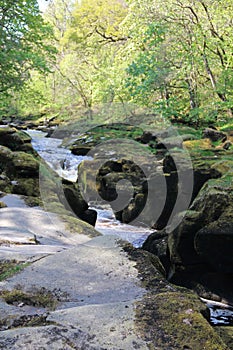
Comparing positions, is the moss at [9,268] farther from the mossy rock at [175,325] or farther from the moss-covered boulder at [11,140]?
the moss-covered boulder at [11,140]

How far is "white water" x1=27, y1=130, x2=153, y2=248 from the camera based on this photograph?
384 inches

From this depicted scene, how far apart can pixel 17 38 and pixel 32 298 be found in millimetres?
12625

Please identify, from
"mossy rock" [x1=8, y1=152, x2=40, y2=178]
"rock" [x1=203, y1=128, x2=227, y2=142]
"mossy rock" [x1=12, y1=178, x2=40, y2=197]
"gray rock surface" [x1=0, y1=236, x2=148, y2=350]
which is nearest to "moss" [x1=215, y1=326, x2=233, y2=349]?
"gray rock surface" [x1=0, y1=236, x2=148, y2=350]

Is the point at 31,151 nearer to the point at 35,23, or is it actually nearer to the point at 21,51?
the point at 21,51

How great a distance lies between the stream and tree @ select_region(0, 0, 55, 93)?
4.62 m

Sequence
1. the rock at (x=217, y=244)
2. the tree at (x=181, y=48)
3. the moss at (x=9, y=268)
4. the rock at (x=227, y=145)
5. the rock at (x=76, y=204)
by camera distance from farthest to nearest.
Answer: the tree at (x=181, y=48), the rock at (x=227, y=145), the rock at (x=76, y=204), the rock at (x=217, y=244), the moss at (x=9, y=268)

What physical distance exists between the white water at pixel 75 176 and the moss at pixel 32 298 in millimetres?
6229

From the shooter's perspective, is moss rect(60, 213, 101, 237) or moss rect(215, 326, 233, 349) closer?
moss rect(215, 326, 233, 349)

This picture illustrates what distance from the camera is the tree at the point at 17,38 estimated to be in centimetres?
1223

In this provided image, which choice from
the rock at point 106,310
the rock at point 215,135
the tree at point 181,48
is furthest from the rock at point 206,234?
the rock at point 215,135

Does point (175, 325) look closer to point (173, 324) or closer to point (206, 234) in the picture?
point (173, 324)

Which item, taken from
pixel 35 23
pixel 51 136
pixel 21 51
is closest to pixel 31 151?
pixel 21 51

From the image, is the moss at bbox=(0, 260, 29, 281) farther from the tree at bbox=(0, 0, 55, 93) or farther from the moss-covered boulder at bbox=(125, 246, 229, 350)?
the tree at bbox=(0, 0, 55, 93)

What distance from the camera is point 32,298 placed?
2525 mm
